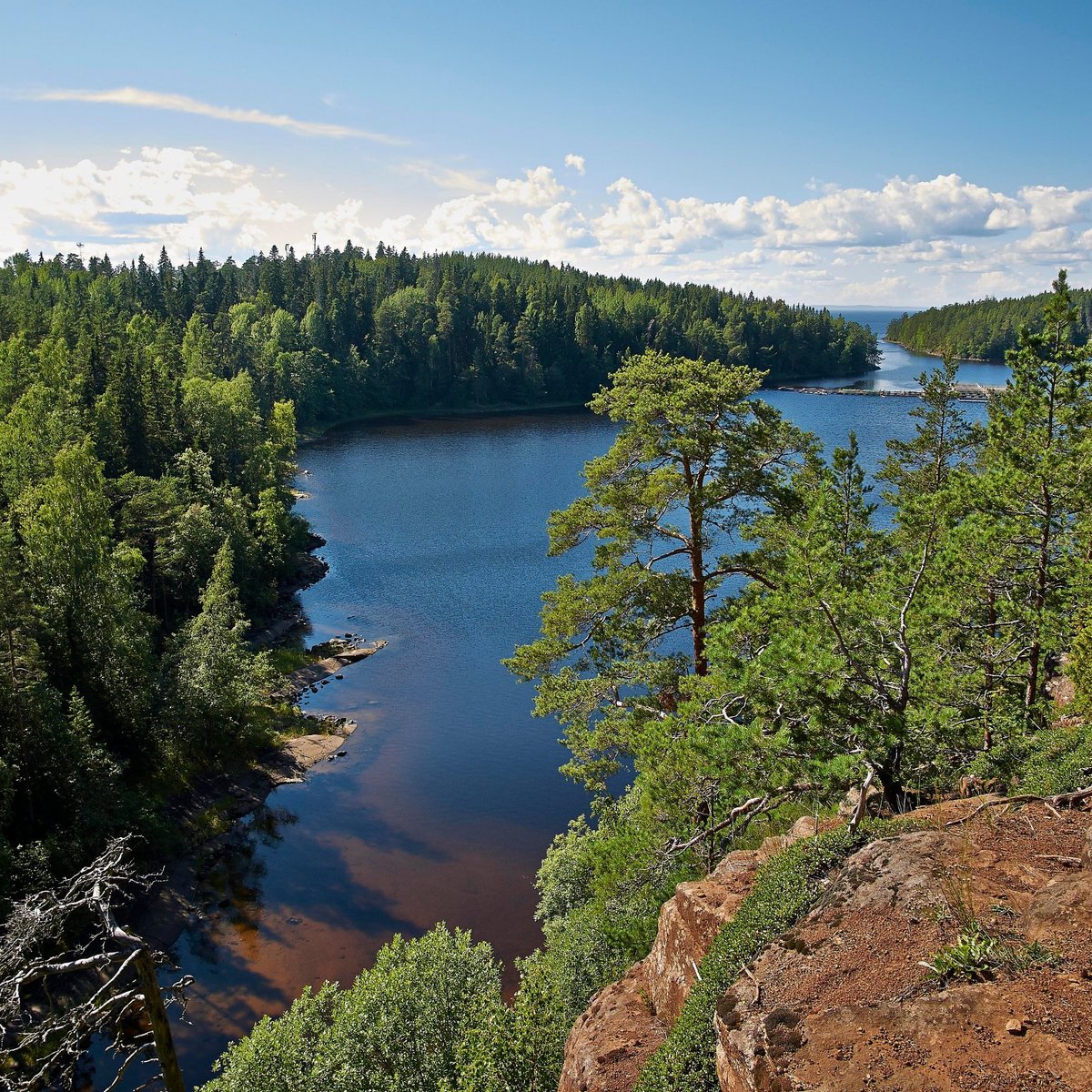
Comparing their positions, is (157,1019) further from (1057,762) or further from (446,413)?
(446,413)

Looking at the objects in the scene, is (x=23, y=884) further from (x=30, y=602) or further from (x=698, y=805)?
(x=698, y=805)

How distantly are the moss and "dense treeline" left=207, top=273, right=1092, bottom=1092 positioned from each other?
0.04 meters

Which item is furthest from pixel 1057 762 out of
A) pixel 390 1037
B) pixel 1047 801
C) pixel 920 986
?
pixel 390 1037

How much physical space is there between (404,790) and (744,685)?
86.3 feet

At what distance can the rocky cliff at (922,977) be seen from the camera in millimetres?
8039

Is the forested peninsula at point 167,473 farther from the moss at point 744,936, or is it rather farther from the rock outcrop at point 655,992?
the moss at point 744,936

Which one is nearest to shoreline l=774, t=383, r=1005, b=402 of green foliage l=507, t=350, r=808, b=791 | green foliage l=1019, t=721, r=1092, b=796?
green foliage l=507, t=350, r=808, b=791

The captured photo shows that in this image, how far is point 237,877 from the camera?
31.0 metres

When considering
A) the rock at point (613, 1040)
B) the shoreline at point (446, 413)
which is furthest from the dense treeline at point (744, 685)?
the shoreline at point (446, 413)

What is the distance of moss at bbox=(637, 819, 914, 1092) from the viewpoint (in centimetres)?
1036

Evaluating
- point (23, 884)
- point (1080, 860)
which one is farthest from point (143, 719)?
point (1080, 860)

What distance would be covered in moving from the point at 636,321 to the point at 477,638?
123 m

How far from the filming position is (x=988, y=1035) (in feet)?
26.6

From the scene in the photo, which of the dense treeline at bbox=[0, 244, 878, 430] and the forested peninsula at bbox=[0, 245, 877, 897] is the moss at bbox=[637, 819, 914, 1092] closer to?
the forested peninsula at bbox=[0, 245, 877, 897]
